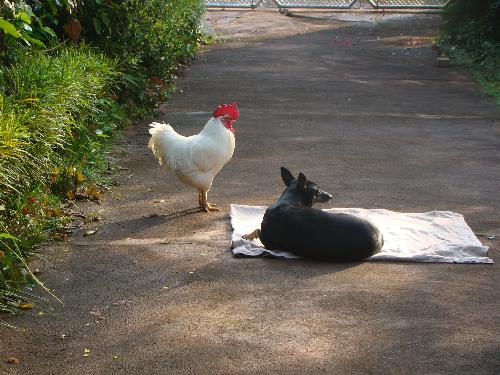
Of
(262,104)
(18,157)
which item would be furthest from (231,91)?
(18,157)

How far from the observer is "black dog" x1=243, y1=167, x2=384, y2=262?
6.54 meters

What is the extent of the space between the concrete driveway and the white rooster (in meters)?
0.34

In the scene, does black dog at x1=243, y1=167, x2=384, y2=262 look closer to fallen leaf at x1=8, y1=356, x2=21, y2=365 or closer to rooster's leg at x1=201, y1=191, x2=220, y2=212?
rooster's leg at x1=201, y1=191, x2=220, y2=212

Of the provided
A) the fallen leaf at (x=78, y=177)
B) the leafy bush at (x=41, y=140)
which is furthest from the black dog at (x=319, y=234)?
the fallen leaf at (x=78, y=177)

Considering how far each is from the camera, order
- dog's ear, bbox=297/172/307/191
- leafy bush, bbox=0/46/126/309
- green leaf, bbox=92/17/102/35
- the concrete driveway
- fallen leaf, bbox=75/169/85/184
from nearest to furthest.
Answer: the concrete driveway < leafy bush, bbox=0/46/126/309 < dog's ear, bbox=297/172/307/191 < fallen leaf, bbox=75/169/85/184 < green leaf, bbox=92/17/102/35

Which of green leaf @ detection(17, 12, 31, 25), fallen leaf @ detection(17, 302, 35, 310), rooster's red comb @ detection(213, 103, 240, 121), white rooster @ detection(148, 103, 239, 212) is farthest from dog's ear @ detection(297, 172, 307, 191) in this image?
green leaf @ detection(17, 12, 31, 25)

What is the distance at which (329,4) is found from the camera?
24.7 metres

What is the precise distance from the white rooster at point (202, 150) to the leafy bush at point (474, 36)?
27.8 feet

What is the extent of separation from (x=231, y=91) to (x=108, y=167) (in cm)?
507

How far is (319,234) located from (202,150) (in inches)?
62.5

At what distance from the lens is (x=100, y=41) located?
11.4 metres

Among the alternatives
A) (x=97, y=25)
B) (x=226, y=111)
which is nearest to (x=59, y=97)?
(x=226, y=111)

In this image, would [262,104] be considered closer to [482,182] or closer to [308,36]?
[482,182]

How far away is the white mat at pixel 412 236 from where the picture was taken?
22.2 ft
